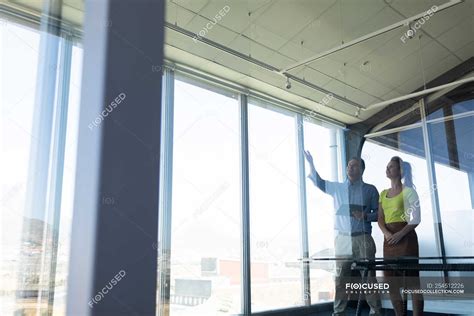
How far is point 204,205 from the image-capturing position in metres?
4.18

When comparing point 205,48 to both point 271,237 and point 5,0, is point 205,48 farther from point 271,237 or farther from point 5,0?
point 271,237

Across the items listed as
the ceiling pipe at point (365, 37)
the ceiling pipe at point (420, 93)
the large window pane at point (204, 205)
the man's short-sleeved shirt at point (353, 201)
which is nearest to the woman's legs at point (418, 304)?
the man's short-sleeved shirt at point (353, 201)

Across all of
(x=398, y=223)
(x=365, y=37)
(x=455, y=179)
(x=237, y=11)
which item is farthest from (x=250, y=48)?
(x=455, y=179)

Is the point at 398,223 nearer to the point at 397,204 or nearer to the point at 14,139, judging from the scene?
the point at 397,204

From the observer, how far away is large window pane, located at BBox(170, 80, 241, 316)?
396 cm

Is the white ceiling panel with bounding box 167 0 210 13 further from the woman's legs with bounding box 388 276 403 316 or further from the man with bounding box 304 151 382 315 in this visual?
the woman's legs with bounding box 388 276 403 316

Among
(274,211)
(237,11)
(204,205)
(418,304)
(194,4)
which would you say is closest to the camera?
(418,304)

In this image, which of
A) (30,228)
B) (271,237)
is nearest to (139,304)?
(30,228)

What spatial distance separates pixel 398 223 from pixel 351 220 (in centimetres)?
43

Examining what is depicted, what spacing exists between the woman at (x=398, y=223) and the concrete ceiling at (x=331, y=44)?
0.87 meters

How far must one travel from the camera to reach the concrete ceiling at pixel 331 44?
366cm

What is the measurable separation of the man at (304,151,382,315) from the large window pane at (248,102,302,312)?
2.83ft

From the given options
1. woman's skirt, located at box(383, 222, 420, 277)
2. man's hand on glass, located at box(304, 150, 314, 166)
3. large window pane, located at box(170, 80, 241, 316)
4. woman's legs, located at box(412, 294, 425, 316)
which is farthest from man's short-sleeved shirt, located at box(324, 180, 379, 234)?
large window pane, located at box(170, 80, 241, 316)

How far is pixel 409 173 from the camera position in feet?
11.6
